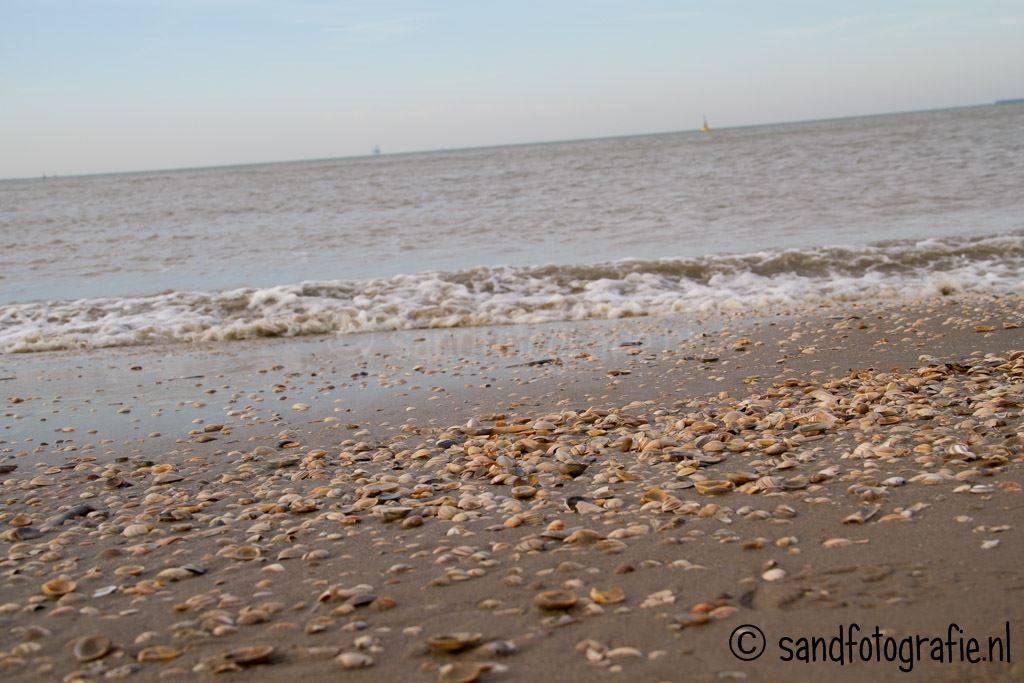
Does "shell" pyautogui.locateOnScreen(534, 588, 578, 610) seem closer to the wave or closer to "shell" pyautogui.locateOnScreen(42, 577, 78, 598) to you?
"shell" pyautogui.locateOnScreen(42, 577, 78, 598)

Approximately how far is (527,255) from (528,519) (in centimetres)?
1097

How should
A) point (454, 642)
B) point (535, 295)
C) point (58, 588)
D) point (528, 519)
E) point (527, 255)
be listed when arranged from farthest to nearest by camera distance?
point (527, 255)
point (535, 295)
point (528, 519)
point (58, 588)
point (454, 642)

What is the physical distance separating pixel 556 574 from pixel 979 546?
143cm

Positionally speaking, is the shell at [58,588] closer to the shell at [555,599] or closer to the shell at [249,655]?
the shell at [249,655]

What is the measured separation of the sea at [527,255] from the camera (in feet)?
33.6

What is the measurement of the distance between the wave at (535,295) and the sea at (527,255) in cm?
4

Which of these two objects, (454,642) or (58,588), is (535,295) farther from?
(454,642)

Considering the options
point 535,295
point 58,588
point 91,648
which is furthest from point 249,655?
point 535,295

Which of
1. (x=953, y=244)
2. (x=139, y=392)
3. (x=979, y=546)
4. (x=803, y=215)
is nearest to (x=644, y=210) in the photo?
(x=803, y=215)

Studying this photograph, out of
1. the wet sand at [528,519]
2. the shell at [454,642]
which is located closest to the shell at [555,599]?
the wet sand at [528,519]

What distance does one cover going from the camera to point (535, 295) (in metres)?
11.2

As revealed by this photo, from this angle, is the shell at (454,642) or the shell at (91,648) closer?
the shell at (454,642)

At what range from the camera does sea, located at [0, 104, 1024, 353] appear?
10242 millimetres

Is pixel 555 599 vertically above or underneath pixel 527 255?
underneath
